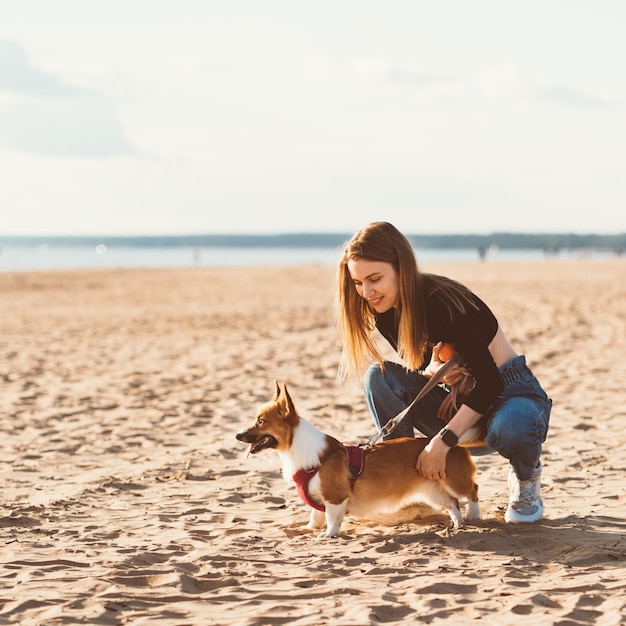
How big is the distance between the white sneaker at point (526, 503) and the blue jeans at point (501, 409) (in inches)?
2.0

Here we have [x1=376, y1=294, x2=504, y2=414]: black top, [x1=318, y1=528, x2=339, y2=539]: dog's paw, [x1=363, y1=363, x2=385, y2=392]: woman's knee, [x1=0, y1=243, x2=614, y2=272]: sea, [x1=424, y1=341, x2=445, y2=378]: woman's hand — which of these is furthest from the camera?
[x1=0, y1=243, x2=614, y2=272]: sea

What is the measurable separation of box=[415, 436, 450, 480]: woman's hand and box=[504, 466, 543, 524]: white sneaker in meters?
0.46

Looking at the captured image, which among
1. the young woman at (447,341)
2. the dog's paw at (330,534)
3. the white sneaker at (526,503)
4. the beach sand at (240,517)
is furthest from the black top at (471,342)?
the dog's paw at (330,534)

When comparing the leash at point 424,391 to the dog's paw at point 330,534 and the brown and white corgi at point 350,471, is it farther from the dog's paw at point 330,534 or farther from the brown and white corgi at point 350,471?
the dog's paw at point 330,534

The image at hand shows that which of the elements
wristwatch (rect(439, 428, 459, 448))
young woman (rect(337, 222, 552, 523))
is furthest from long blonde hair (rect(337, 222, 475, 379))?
wristwatch (rect(439, 428, 459, 448))

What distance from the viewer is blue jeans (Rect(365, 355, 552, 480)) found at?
4.61 m

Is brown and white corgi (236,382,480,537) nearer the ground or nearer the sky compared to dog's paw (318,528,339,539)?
nearer the sky

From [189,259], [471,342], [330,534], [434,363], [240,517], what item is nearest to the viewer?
[471,342]

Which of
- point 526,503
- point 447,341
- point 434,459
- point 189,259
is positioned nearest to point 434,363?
point 447,341

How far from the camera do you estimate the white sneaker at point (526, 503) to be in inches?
187

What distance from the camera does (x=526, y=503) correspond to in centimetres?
477

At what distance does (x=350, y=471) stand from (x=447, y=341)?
872 millimetres

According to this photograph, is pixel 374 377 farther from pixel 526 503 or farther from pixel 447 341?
pixel 526 503

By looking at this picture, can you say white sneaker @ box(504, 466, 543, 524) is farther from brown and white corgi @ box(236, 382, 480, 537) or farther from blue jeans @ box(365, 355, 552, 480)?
brown and white corgi @ box(236, 382, 480, 537)
